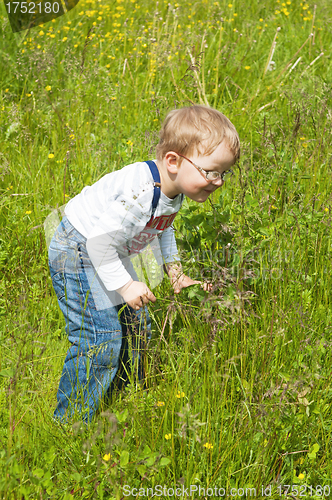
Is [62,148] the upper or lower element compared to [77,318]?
upper

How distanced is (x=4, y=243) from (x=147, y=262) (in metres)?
0.84

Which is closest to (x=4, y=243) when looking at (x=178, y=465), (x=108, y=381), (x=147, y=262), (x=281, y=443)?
(x=147, y=262)

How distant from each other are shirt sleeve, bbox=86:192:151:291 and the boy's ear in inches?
5.2

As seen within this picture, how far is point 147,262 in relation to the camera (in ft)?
7.80

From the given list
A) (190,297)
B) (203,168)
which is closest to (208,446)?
(190,297)

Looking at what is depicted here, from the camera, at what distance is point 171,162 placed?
182cm

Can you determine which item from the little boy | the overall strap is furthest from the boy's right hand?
the overall strap

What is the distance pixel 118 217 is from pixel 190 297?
0.43m

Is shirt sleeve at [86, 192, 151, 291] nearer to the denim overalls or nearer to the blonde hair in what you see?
the denim overalls

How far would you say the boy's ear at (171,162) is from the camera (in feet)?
5.91

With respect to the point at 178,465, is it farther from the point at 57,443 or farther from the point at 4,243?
the point at 4,243

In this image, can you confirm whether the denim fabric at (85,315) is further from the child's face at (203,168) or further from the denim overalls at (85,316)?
the child's face at (203,168)

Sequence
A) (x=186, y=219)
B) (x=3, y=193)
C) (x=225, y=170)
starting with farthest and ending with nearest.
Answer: (x=3, y=193) → (x=186, y=219) → (x=225, y=170)

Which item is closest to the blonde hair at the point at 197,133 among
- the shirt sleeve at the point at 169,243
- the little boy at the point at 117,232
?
the little boy at the point at 117,232
